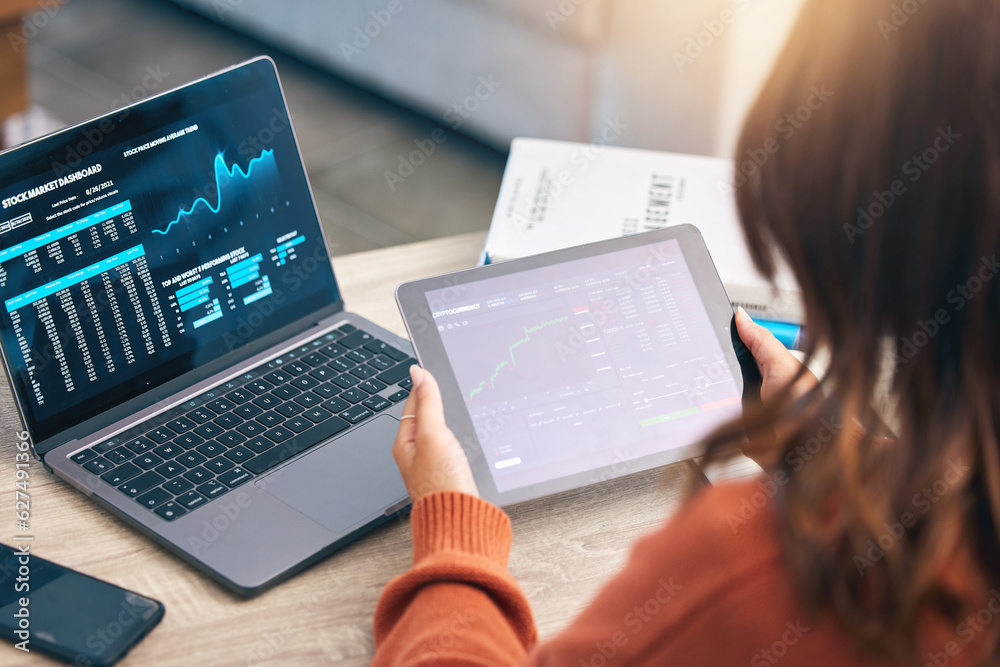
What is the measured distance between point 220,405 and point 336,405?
103 mm

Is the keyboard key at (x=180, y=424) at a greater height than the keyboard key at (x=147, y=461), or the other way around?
the keyboard key at (x=180, y=424)

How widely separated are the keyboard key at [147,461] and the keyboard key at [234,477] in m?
0.06

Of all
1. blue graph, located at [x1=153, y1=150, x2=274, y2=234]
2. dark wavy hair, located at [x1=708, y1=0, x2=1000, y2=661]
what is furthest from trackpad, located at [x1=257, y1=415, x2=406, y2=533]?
dark wavy hair, located at [x1=708, y1=0, x2=1000, y2=661]

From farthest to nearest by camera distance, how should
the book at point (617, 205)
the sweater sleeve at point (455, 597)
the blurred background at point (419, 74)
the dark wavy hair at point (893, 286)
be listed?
the blurred background at point (419, 74), the book at point (617, 205), the sweater sleeve at point (455, 597), the dark wavy hair at point (893, 286)

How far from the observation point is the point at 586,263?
813 mm

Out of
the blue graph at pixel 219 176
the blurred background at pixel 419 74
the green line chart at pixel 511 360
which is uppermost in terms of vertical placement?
the blue graph at pixel 219 176

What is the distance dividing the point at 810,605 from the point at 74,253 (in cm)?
63

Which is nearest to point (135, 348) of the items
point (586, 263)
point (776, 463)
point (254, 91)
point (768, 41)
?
point (254, 91)

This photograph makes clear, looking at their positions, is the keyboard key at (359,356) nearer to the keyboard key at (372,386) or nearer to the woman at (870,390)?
the keyboard key at (372,386)

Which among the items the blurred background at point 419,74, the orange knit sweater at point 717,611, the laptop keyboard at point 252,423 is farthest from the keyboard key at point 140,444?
the blurred background at point 419,74

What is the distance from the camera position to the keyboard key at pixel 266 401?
32.6 inches

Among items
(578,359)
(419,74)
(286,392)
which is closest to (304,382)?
(286,392)

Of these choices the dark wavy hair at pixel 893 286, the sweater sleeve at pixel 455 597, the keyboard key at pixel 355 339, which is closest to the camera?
the dark wavy hair at pixel 893 286

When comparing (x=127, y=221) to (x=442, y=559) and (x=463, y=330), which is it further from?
(x=442, y=559)
